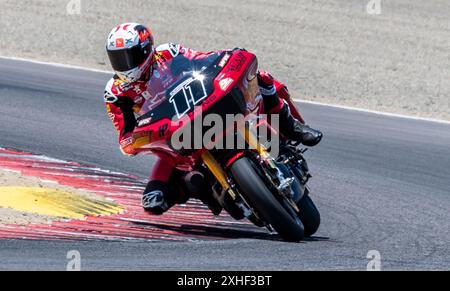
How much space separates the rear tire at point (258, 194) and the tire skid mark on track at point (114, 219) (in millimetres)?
779

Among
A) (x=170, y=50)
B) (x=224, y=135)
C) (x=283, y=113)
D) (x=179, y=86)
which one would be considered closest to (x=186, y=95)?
(x=179, y=86)

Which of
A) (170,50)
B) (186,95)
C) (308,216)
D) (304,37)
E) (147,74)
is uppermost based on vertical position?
(304,37)

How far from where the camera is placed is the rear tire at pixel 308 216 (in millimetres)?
7824

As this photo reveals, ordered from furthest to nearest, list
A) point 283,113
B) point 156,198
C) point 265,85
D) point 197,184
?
point 283,113 → point 265,85 → point 156,198 → point 197,184

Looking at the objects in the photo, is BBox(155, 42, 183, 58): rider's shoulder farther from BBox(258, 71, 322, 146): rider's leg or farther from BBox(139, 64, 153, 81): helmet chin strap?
BBox(258, 71, 322, 146): rider's leg

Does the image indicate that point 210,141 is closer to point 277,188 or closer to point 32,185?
point 277,188

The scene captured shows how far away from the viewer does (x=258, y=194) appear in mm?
6883

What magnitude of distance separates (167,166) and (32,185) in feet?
5.99

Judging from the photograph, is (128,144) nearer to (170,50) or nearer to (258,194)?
(170,50)

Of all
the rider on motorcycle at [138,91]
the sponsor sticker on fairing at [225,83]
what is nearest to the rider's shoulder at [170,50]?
the rider on motorcycle at [138,91]

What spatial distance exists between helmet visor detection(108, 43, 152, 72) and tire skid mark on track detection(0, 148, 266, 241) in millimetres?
1234

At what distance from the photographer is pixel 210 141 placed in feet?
23.0

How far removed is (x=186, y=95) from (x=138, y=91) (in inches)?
27.6
